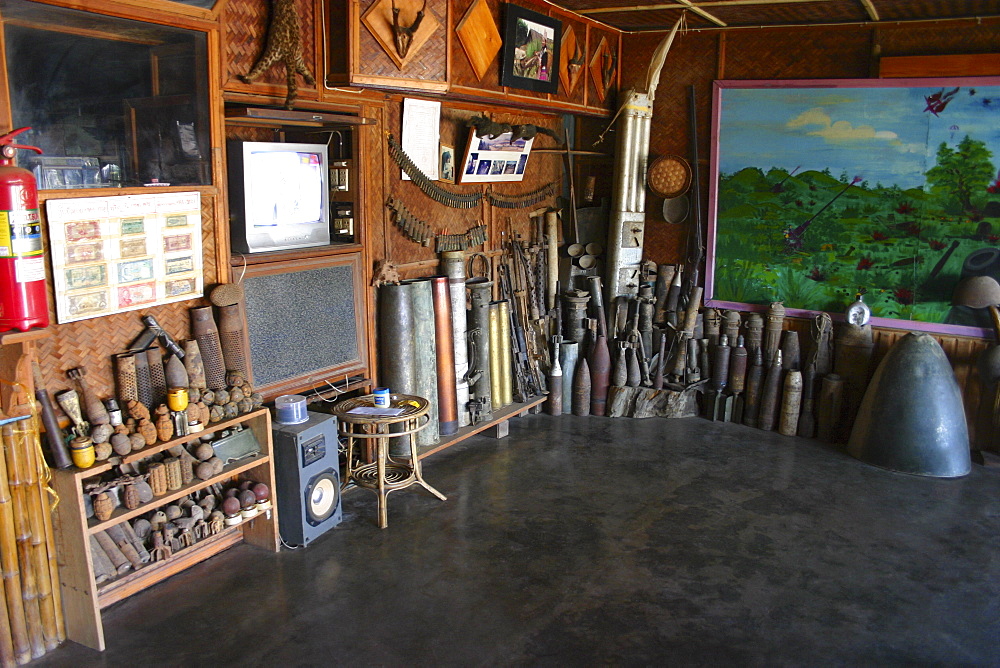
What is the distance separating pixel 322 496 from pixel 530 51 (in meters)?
3.54

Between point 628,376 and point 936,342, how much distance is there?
7.86 ft

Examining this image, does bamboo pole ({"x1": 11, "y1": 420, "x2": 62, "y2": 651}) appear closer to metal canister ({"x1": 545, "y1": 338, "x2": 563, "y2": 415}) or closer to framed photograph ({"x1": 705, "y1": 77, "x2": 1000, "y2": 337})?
metal canister ({"x1": 545, "y1": 338, "x2": 563, "y2": 415})

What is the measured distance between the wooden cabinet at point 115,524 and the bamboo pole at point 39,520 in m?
0.06

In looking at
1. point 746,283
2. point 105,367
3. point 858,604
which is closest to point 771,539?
point 858,604

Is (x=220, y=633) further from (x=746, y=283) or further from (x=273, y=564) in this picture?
(x=746, y=283)

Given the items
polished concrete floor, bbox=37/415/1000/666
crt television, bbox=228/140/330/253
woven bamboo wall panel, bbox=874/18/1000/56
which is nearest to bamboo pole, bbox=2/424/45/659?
polished concrete floor, bbox=37/415/1000/666

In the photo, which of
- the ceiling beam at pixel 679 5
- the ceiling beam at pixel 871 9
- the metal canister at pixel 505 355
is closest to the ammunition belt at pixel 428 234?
the metal canister at pixel 505 355

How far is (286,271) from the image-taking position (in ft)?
15.4

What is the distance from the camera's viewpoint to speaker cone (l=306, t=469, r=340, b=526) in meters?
4.52

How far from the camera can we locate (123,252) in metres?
3.75

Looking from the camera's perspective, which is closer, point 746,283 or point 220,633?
point 220,633

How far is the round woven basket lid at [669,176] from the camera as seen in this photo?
6.94 meters

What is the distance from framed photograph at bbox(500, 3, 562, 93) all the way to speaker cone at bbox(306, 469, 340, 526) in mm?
3044

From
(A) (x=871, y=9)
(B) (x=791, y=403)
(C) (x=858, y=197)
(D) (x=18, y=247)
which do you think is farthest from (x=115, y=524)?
(A) (x=871, y=9)
